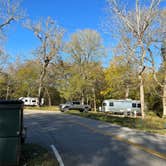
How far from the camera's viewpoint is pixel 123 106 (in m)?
48.3

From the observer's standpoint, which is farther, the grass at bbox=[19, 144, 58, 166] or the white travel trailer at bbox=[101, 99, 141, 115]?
the white travel trailer at bbox=[101, 99, 141, 115]

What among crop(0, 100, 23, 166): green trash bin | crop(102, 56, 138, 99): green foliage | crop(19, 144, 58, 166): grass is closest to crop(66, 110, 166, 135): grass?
crop(102, 56, 138, 99): green foliage

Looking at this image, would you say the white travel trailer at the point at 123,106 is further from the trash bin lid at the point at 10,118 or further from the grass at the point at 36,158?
the trash bin lid at the point at 10,118

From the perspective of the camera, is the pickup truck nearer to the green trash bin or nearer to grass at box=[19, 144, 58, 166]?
grass at box=[19, 144, 58, 166]

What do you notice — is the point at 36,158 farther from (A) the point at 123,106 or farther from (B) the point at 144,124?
(A) the point at 123,106

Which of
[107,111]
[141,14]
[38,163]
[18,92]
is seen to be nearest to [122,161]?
[38,163]

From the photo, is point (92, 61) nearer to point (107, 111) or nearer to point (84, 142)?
point (107, 111)

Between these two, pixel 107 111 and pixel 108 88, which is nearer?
pixel 107 111

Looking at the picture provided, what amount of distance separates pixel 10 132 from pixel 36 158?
1808mm

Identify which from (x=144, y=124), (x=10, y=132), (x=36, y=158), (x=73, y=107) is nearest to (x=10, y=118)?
(x=10, y=132)

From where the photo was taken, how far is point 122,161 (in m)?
8.66

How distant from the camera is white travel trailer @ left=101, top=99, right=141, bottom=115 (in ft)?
157

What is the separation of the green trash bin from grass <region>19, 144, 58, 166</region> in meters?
0.86

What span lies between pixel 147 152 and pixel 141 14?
2089 centimetres
